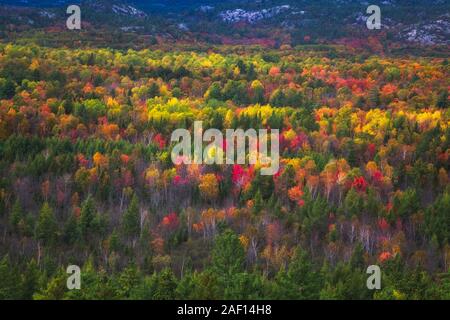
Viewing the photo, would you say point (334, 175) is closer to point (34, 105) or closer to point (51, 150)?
point (51, 150)

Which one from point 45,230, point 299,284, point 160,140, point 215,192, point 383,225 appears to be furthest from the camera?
point 160,140

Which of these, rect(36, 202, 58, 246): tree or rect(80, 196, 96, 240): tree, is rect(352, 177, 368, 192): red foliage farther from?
rect(36, 202, 58, 246): tree

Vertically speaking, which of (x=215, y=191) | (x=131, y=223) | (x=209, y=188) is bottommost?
(x=131, y=223)

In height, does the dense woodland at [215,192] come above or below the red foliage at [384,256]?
above

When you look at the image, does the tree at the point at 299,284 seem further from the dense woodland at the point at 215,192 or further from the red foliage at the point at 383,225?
the red foliage at the point at 383,225

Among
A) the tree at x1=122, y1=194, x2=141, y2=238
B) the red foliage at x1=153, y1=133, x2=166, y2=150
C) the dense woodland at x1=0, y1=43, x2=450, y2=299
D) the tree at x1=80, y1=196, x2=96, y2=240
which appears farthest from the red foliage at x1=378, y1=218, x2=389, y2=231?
the red foliage at x1=153, y1=133, x2=166, y2=150

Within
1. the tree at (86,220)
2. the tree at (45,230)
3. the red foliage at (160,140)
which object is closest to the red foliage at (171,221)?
the tree at (86,220)

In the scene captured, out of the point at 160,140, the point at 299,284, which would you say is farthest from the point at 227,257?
the point at 160,140

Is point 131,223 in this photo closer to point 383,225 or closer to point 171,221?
point 171,221

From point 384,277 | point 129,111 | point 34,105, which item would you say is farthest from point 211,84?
point 384,277
